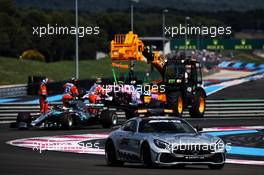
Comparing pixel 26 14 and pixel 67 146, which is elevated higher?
pixel 26 14

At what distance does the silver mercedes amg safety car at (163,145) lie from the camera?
18375 millimetres

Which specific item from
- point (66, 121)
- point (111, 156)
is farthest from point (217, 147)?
point (66, 121)

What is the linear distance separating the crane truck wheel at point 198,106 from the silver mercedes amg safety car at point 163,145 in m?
18.2

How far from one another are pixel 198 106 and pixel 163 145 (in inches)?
803

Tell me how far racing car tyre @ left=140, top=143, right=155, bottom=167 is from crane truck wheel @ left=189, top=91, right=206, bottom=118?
19292mm

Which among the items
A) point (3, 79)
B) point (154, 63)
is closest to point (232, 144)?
point (154, 63)

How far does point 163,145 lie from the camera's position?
18.5m

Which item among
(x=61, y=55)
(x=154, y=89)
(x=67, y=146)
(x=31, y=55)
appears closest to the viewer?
(x=67, y=146)

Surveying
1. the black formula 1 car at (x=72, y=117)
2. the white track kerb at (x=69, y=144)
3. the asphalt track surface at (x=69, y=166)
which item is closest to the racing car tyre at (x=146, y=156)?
the asphalt track surface at (x=69, y=166)

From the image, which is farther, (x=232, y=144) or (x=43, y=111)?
(x=43, y=111)

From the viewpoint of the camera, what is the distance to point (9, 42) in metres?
98.5

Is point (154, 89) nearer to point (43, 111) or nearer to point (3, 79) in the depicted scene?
point (43, 111)

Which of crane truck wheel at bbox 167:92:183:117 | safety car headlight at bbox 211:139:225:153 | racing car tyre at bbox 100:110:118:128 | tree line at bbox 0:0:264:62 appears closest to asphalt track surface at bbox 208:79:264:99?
crane truck wheel at bbox 167:92:183:117

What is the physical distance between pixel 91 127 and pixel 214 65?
307 ft
